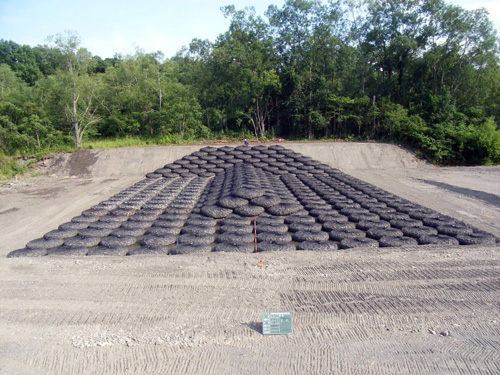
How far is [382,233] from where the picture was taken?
675cm

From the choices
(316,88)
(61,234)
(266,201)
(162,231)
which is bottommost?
(61,234)

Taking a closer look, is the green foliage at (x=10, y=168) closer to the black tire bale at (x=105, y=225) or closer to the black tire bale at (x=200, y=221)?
the black tire bale at (x=105, y=225)

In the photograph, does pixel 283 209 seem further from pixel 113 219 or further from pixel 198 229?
pixel 113 219

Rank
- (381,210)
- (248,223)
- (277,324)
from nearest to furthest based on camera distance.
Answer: (277,324)
(248,223)
(381,210)

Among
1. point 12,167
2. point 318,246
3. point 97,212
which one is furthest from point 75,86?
point 318,246

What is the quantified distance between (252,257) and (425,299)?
261cm

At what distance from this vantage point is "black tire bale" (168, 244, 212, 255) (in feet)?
20.2

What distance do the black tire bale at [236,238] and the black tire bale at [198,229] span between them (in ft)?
1.39

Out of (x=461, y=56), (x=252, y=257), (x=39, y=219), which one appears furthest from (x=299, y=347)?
(x=461, y=56)

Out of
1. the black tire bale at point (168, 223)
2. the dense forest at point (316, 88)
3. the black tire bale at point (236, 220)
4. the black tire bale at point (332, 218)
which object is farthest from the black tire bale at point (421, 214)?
the dense forest at point (316, 88)

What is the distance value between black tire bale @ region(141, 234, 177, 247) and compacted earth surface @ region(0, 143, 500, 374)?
0.09 ft

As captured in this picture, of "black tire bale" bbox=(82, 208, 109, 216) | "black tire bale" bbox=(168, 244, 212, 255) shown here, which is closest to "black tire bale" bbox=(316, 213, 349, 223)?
"black tire bale" bbox=(168, 244, 212, 255)

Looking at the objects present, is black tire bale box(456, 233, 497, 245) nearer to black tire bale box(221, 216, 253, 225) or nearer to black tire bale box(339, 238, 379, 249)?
black tire bale box(339, 238, 379, 249)

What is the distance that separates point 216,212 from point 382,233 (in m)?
3.56
